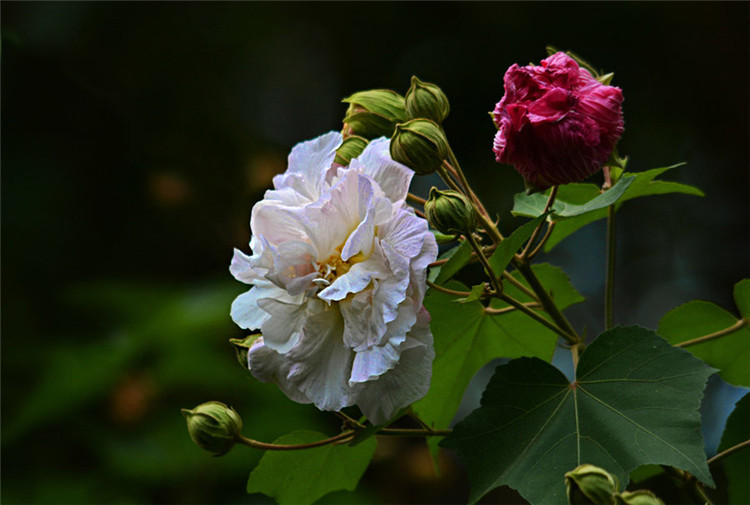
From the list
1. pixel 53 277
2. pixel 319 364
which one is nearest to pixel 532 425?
pixel 319 364

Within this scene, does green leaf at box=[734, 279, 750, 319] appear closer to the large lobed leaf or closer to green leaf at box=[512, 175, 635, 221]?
the large lobed leaf

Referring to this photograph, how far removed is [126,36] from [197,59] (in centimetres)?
22

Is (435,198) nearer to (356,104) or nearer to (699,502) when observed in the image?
(356,104)

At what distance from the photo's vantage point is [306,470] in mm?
855

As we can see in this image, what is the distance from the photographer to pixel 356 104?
2.67ft

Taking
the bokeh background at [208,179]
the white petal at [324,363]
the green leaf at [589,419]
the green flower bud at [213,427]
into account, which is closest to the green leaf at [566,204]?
the green leaf at [589,419]

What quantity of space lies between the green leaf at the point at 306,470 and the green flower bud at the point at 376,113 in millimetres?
Answer: 301

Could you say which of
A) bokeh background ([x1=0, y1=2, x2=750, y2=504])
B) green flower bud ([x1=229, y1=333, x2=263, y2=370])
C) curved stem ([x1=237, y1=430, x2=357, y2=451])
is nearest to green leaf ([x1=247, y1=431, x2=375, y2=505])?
curved stem ([x1=237, y1=430, x2=357, y2=451])

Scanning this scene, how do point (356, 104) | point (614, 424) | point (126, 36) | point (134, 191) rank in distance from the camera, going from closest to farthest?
point (614, 424)
point (356, 104)
point (134, 191)
point (126, 36)

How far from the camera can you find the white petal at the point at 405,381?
0.67m

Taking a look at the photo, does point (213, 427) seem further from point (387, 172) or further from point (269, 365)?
point (387, 172)

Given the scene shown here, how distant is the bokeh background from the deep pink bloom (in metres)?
1.09

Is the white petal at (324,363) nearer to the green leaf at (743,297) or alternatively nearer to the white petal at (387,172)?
the white petal at (387,172)

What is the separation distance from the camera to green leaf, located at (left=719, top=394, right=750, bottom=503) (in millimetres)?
826
